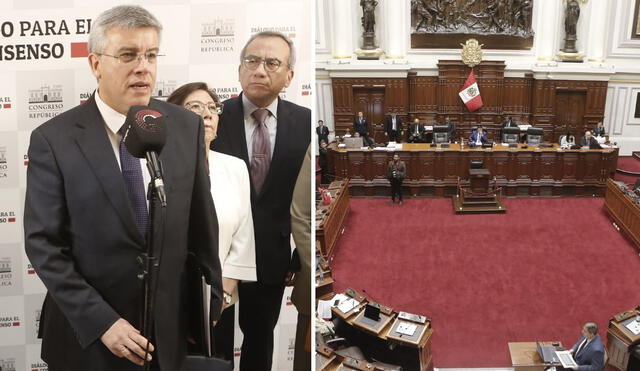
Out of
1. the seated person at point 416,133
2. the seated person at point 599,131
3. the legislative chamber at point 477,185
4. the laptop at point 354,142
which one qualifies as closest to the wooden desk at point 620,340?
the legislative chamber at point 477,185

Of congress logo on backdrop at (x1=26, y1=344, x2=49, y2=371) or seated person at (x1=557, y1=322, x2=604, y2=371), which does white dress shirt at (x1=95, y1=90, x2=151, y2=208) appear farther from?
seated person at (x1=557, y1=322, x2=604, y2=371)

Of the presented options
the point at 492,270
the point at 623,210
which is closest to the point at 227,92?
the point at 492,270

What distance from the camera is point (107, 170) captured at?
2.83 meters

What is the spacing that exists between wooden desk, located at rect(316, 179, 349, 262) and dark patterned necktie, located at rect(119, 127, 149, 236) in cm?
693

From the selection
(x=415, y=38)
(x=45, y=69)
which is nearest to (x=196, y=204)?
(x=45, y=69)

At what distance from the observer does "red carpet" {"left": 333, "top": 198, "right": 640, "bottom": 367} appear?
8344 millimetres

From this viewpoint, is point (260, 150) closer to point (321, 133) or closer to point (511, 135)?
point (321, 133)

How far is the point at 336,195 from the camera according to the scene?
11.5 metres

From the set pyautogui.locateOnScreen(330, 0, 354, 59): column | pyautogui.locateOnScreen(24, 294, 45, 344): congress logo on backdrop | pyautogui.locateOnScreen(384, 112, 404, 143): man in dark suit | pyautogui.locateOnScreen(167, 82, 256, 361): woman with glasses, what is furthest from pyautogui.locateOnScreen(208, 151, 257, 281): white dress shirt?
pyautogui.locateOnScreen(330, 0, 354, 59): column

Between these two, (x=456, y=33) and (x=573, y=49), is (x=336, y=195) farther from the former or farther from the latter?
(x=573, y=49)

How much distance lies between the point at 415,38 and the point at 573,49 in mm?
4277

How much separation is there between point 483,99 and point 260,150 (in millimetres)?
13945

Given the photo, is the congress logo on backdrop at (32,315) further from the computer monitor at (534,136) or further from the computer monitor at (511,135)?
the computer monitor at (534,136)

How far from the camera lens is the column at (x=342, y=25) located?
1628cm
